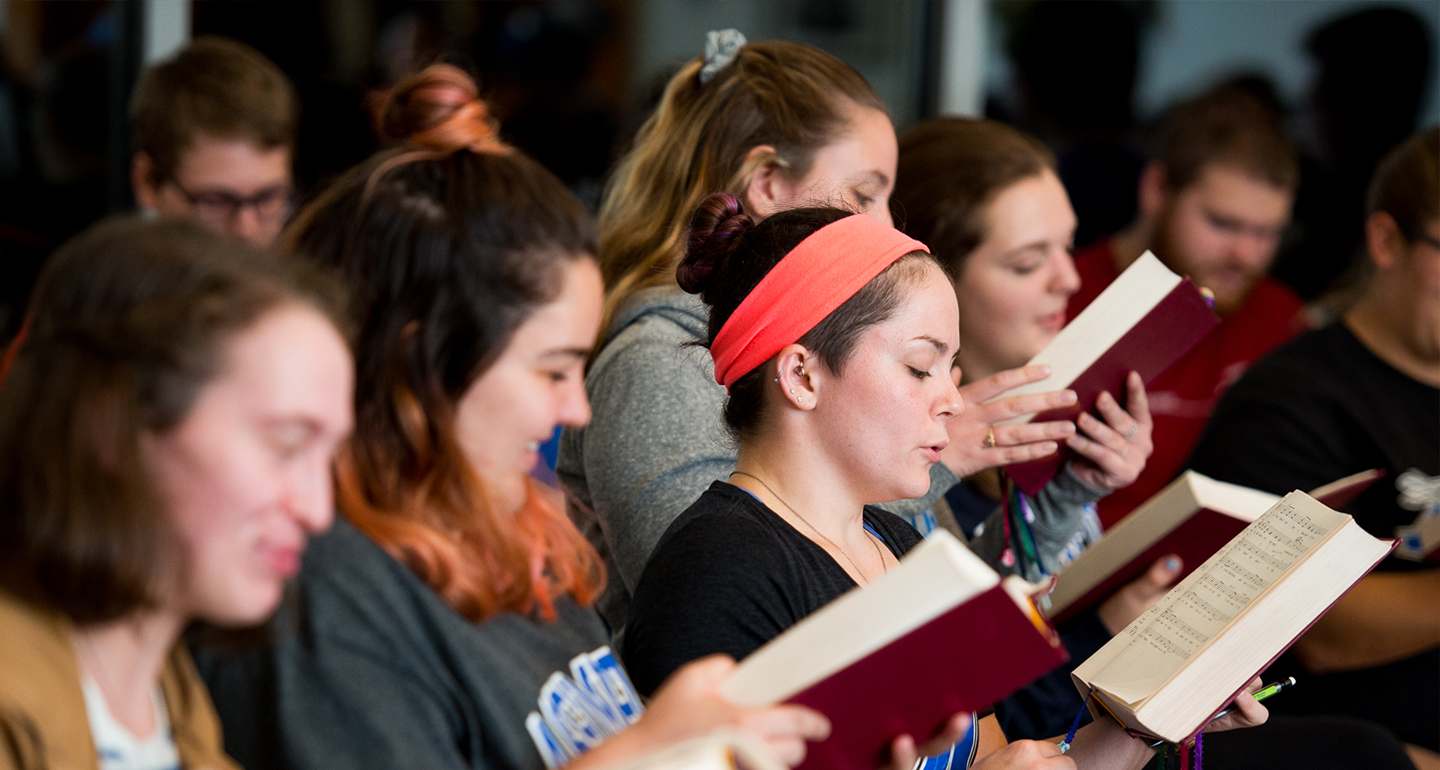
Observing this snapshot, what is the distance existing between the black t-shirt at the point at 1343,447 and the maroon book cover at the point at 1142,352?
0.40 m

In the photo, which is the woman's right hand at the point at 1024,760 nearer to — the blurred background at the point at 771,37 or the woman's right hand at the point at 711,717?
the woman's right hand at the point at 711,717

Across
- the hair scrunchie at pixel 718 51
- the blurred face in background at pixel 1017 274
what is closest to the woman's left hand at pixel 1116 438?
the blurred face in background at pixel 1017 274

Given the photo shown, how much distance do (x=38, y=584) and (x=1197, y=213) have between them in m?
2.86

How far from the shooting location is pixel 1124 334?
5.76 ft

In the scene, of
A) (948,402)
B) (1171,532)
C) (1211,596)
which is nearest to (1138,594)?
(1171,532)

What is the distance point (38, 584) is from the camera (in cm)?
91

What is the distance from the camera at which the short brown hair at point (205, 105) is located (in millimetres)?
2549

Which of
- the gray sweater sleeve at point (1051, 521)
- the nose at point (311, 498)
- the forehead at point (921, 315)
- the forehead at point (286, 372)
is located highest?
the forehead at point (286, 372)

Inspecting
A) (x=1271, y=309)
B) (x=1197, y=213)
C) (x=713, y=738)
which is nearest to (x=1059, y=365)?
(x=713, y=738)

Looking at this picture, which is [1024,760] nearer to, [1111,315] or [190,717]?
[1111,315]

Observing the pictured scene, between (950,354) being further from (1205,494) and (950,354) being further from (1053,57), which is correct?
(1053,57)

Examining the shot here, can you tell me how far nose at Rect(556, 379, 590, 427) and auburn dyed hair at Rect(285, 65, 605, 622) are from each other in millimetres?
81

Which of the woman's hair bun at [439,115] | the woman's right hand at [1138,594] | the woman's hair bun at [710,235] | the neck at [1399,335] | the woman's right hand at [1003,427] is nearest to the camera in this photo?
the woman's hair bun at [439,115]

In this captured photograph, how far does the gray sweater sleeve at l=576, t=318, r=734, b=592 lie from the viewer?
1603mm
